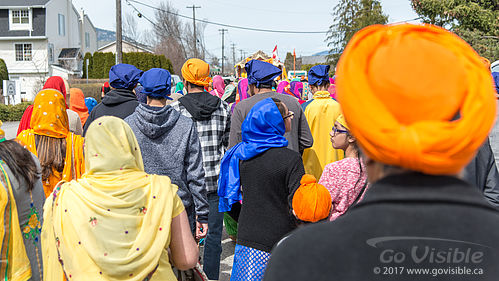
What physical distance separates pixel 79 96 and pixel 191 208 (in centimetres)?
344

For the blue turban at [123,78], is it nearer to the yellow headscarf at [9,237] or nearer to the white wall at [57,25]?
the yellow headscarf at [9,237]

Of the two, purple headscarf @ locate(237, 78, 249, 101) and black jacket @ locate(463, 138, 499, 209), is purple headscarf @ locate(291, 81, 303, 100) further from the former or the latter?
black jacket @ locate(463, 138, 499, 209)

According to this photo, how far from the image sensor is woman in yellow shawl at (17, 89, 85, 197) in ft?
13.6

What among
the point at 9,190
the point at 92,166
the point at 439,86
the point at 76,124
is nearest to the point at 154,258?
the point at 92,166

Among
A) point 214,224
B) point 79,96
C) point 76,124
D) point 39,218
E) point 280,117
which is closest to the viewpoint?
point 39,218

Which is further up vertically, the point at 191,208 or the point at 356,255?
the point at 356,255

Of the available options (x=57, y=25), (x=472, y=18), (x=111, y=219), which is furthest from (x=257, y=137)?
(x=57, y=25)

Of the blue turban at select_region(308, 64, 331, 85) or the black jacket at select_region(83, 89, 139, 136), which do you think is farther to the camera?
the blue turban at select_region(308, 64, 331, 85)

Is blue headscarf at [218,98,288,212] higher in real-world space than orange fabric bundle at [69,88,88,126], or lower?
lower

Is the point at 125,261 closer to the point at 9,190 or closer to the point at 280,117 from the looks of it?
the point at 9,190

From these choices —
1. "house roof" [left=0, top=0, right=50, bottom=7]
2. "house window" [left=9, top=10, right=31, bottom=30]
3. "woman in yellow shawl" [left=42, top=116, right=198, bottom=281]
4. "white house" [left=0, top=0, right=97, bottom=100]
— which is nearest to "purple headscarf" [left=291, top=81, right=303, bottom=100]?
"woman in yellow shawl" [left=42, top=116, right=198, bottom=281]

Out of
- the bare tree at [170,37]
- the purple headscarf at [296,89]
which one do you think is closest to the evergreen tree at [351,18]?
the bare tree at [170,37]

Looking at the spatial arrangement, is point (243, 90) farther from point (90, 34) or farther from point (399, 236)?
point (90, 34)

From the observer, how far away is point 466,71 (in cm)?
115
